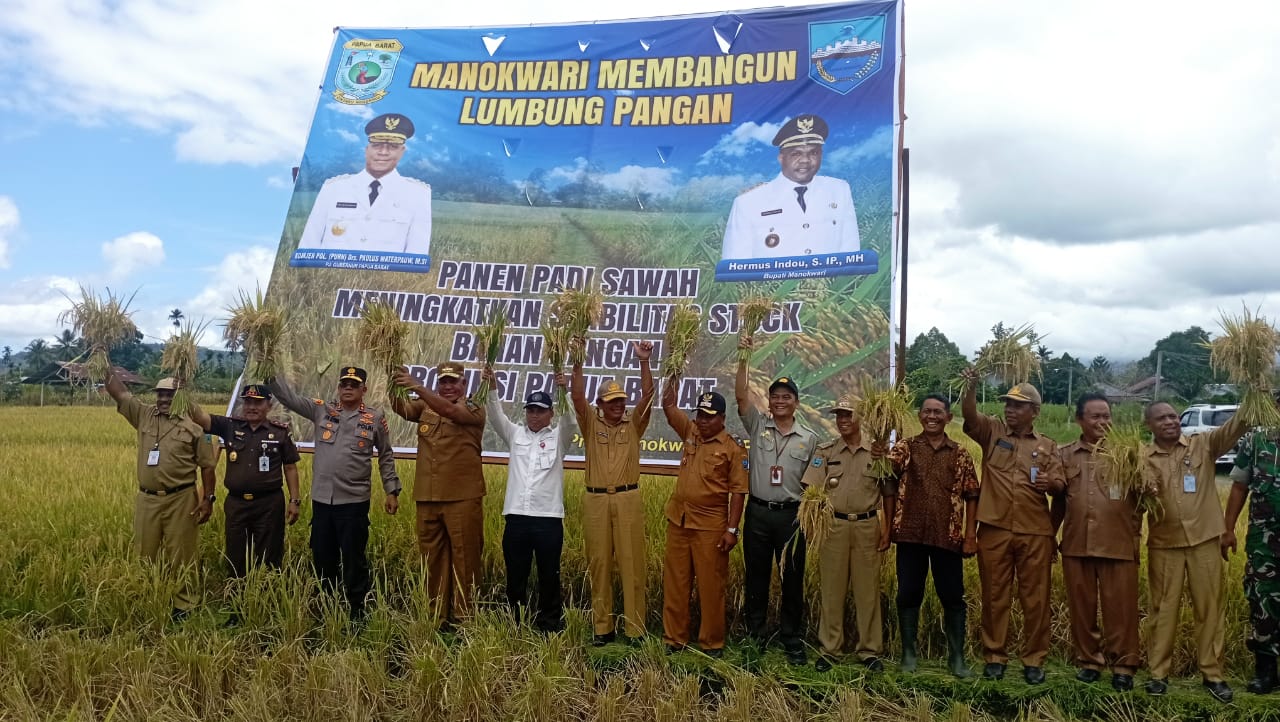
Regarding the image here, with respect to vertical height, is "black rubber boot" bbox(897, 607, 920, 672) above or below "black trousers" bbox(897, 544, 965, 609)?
below

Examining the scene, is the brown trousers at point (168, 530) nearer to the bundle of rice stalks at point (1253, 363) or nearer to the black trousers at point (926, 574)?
the black trousers at point (926, 574)

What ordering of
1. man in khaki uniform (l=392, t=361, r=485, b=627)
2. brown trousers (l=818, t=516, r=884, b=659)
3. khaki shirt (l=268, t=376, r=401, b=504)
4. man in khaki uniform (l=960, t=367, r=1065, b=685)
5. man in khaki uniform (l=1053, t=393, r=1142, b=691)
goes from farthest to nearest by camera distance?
1. khaki shirt (l=268, t=376, r=401, b=504)
2. man in khaki uniform (l=392, t=361, r=485, b=627)
3. brown trousers (l=818, t=516, r=884, b=659)
4. man in khaki uniform (l=960, t=367, r=1065, b=685)
5. man in khaki uniform (l=1053, t=393, r=1142, b=691)

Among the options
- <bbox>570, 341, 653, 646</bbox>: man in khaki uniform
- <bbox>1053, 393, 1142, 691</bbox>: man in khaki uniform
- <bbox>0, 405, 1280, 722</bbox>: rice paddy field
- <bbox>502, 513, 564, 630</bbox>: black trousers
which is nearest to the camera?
<bbox>0, 405, 1280, 722</bbox>: rice paddy field

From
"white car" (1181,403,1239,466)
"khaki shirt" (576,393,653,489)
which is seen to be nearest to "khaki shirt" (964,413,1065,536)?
"khaki shirt" (576,393,653,489)

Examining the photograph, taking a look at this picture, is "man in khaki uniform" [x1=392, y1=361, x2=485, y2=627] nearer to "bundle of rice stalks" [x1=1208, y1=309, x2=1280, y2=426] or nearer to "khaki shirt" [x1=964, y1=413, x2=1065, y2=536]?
"khaki shirt" [x1=964, y1=413, x2=1065, y2=536]

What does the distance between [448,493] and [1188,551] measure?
4.60m

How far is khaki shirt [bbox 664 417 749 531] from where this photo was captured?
493cm

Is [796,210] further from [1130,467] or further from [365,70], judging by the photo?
[365,70]

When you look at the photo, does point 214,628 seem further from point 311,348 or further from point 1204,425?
point 1204,425

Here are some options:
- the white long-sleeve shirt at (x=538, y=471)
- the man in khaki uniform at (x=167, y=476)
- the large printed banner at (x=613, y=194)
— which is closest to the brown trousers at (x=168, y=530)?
the man in khaki uniform at (x=167, y=476)

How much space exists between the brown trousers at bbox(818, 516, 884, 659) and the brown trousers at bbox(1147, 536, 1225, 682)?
5.09 ft

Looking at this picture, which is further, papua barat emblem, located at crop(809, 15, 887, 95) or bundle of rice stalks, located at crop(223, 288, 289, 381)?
papua barat emblem, located at crop(809, 15, 887, 95)

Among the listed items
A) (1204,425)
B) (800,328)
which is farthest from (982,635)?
(1204,425)

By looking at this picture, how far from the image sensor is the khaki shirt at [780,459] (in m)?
4.95
